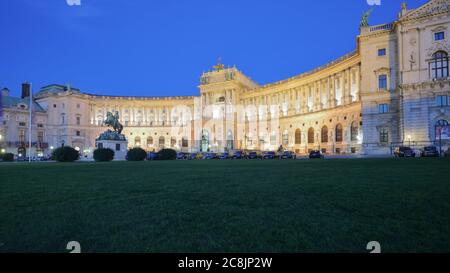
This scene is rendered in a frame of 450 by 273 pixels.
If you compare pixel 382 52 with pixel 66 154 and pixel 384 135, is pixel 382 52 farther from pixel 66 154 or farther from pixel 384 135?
pixel 66 154

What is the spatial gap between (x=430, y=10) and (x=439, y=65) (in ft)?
28.0

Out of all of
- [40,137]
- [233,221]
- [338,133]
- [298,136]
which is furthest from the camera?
[40,137]

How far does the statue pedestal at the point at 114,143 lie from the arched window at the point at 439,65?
160 feet

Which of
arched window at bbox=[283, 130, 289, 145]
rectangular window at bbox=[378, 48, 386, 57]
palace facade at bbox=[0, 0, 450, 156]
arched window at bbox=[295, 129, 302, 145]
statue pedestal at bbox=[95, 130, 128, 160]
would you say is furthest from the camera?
arched window at bbox=[283, 130, 289, 145]

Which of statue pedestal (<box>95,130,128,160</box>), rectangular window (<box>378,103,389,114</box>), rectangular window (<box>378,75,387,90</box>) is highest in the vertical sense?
rectangular window (<box>378,75,387,90</box>)

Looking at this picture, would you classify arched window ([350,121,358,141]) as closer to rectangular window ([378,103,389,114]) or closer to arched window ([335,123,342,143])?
arched window ([335,123,342,143])

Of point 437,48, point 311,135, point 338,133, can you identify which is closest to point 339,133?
point 338,133

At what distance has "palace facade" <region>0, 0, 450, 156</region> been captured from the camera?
40781 millimetres

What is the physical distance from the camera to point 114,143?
40594mm

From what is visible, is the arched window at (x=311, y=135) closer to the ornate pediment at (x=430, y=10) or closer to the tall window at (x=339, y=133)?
the tall window at (x=339, y=133)

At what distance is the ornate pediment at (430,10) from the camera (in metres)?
39.9

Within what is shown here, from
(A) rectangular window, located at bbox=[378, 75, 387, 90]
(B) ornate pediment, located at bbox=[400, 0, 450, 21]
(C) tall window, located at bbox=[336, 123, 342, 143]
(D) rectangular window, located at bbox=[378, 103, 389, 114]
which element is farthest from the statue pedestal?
(B) ornate pediment, located at bbox=[400, 0, 450, 21]

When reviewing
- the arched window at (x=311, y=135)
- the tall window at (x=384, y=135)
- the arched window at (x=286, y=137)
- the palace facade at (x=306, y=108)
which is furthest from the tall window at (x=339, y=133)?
the arched window at (x=286, y=137)

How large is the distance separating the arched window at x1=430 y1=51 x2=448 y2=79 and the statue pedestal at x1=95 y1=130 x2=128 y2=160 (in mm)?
48617
